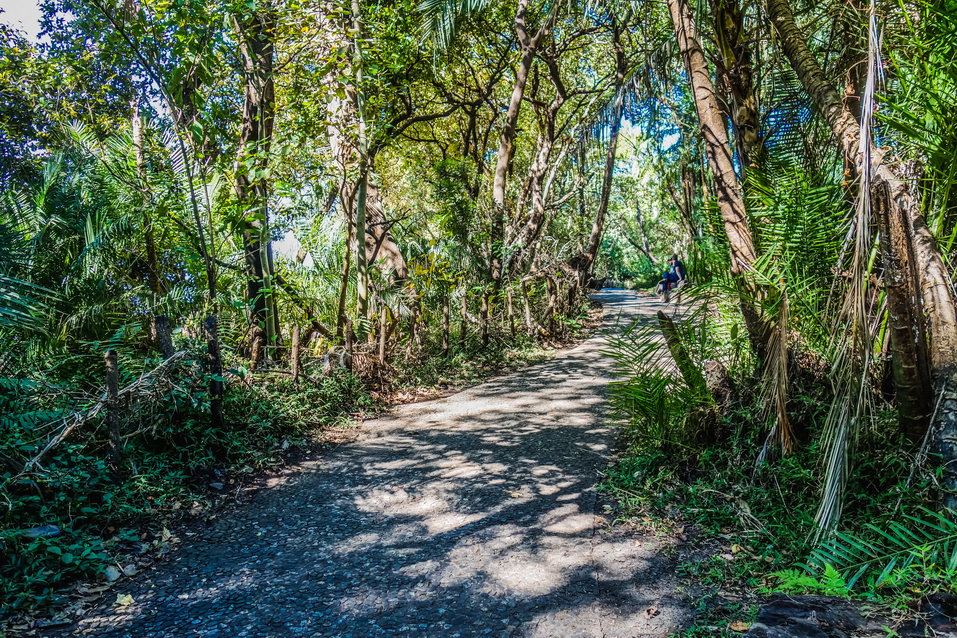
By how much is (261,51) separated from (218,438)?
463 centimetres

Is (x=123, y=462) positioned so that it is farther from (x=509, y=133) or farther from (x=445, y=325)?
(x=509, y=133)

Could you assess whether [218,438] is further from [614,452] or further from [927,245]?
[927,245]

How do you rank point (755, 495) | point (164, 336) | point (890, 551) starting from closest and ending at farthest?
1. point (890, 551)
2. point (755, 495)
3. point (164, 336)

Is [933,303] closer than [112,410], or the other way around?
[933,303]

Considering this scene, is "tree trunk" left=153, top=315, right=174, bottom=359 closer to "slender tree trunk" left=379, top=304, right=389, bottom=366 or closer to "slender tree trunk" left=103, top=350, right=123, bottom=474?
"slender tree trunk" left=103, top=350, right=123, bottom=474

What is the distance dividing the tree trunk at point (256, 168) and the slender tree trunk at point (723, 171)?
400 cm

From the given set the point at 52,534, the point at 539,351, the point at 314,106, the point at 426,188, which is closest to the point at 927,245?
the point at 52,534

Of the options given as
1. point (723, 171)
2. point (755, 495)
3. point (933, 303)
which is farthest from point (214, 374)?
point (933, 303)

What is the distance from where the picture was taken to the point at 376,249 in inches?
322

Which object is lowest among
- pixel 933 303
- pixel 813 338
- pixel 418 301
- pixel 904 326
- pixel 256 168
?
pixel 813 338

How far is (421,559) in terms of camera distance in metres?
3.35

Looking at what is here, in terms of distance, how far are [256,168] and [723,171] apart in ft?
14.7

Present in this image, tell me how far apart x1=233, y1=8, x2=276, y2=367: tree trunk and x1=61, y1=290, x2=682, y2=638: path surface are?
90.2 inches

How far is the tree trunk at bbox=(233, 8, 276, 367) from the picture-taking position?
5699 mm
